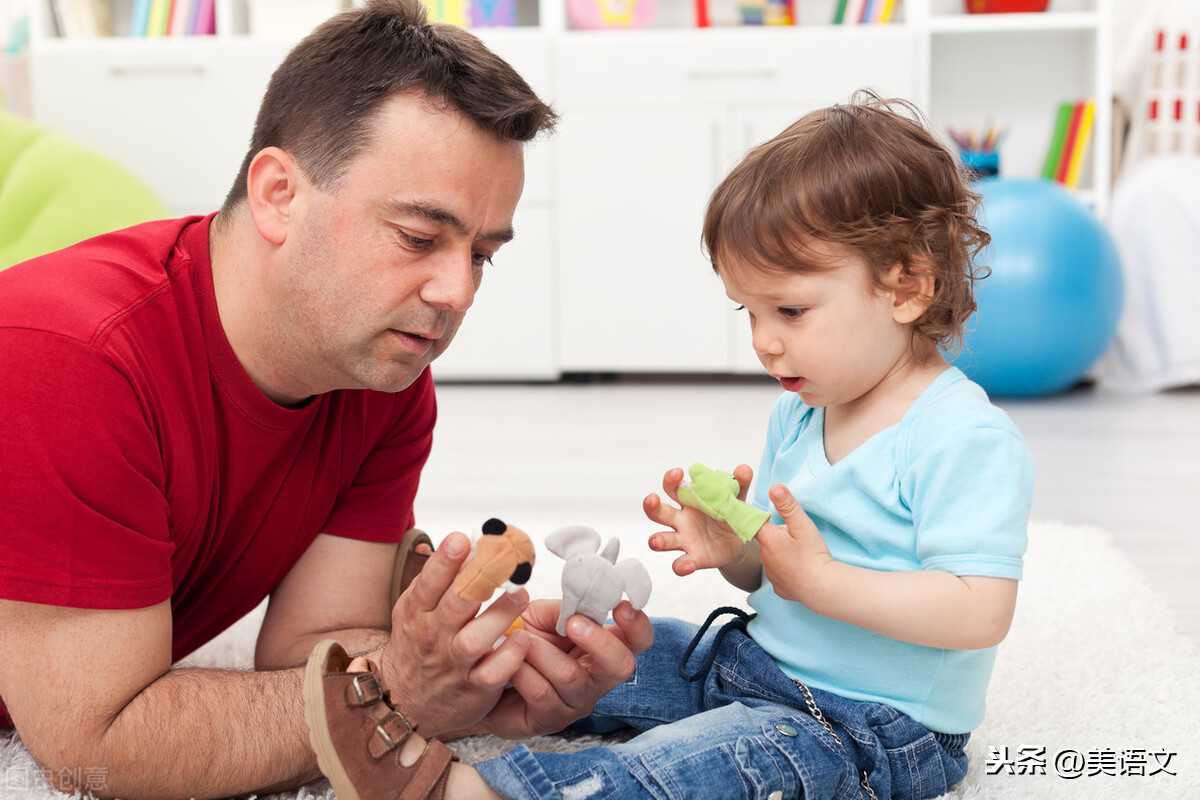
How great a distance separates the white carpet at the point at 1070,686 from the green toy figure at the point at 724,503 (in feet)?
0.95

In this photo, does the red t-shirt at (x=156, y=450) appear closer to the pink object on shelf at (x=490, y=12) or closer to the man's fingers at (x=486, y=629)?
the man's fingers at (x=486, y=629)

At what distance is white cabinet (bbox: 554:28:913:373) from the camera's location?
3.15 m

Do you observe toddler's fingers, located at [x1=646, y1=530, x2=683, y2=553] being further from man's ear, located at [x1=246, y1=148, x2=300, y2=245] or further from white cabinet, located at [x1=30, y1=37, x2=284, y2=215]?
white cabinet, located at [x1=30, y1=37, x2=284, y2=215]

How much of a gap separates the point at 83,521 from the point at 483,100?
447mm

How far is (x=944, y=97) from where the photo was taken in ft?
11.7

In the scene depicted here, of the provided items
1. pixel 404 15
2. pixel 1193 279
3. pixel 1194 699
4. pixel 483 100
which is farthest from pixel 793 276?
pixel 1193 279

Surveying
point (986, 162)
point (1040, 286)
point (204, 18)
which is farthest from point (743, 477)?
point (204, 18)

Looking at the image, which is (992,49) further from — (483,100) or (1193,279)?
(483,100)

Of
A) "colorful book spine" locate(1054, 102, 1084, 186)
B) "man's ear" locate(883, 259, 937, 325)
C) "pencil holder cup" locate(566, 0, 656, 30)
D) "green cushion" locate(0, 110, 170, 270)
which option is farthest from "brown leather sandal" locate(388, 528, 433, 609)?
"colorful book spine" locate(1054, 102, 1084, 186)

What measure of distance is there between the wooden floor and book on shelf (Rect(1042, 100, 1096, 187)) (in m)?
0.68

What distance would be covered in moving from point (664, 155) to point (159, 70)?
1520mm

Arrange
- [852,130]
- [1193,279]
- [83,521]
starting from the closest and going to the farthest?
1. [83,521]
2. [852,130]
3. [1193,279]

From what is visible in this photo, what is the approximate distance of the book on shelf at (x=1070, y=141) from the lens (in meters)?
3.32

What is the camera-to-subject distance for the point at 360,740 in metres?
0.80
